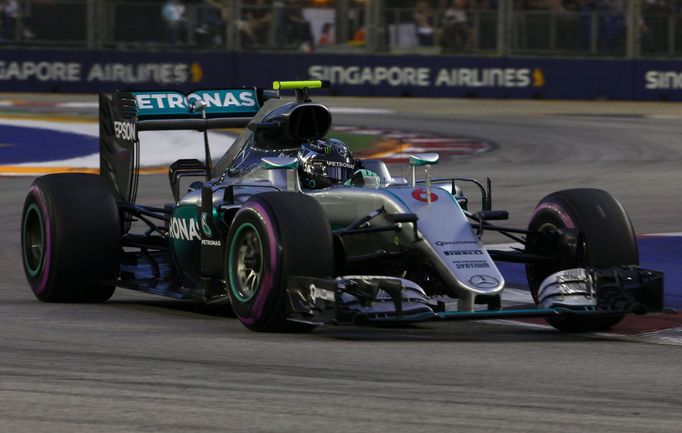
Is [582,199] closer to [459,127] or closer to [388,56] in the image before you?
[459,127]

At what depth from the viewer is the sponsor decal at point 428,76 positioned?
3272 cm

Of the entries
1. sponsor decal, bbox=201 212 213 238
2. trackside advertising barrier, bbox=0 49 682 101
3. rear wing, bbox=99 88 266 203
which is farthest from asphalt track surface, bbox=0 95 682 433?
trackside advertising barrier, bbox=0 49 682 101

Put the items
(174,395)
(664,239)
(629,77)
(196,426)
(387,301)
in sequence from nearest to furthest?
(196,426) < (174,395) < (387,301) < (664,239) < (629,77)

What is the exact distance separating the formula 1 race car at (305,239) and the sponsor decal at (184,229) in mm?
12

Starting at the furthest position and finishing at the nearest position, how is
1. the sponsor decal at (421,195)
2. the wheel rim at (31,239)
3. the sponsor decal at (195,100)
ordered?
the sponsor decal at (195,100)
the wheel rim at (31,239)
the sponsor decal at (421,195)

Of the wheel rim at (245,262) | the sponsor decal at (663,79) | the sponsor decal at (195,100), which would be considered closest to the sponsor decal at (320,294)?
the wheel rim at (245,262)

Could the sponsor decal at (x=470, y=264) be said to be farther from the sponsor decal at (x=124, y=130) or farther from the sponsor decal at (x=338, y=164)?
the sponsor decal at (x=124, y=130)

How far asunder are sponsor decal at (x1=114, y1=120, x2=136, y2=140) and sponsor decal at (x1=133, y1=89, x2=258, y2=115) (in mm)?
132

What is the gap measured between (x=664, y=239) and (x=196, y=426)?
8.14m

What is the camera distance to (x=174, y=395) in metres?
6.65

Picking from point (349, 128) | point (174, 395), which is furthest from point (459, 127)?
point (174, 395)

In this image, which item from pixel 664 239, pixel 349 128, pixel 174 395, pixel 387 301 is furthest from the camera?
pixel 349 128

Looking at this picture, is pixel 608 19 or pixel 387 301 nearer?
pixel 387 301

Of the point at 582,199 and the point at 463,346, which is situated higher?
the point at 582,199
